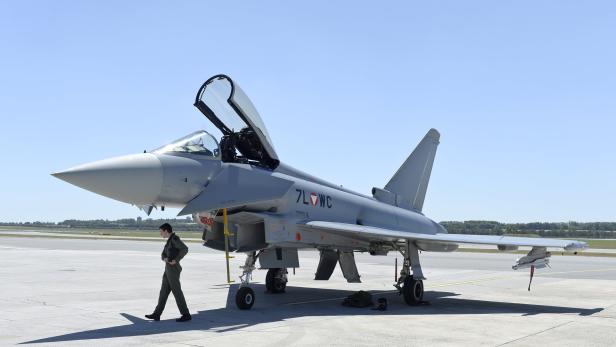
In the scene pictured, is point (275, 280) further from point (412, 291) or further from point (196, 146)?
point (196, 146)

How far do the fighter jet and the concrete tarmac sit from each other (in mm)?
1005

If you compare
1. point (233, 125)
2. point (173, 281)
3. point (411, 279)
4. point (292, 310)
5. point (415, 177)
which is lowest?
point (292, 310)

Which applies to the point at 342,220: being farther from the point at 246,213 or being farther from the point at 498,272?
the point at 498,272

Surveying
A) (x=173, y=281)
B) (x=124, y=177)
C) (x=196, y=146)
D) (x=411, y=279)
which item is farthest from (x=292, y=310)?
(x=124, y=177)

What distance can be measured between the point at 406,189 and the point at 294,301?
576cm

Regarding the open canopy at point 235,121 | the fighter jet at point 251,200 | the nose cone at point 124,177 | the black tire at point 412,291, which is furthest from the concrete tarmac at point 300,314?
the open canopy at point 235,121

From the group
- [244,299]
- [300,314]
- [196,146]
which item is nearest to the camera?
[300,314]

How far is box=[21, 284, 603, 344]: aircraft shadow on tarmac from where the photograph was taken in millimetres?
8414

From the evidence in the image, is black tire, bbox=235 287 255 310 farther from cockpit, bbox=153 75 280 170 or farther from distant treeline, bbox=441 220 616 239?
distant treeline, bbox=441 220 616 239

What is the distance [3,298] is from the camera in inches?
469

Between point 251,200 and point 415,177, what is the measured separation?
7407 millimetres

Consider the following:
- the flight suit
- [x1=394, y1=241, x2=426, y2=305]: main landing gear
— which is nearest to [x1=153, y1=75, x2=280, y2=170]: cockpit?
the flight suit

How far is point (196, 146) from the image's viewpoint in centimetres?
1070

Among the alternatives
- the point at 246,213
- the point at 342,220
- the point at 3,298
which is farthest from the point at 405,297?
the point at 3,298
